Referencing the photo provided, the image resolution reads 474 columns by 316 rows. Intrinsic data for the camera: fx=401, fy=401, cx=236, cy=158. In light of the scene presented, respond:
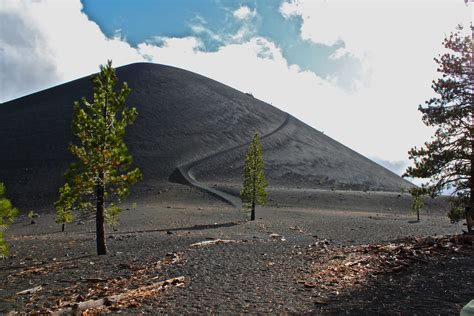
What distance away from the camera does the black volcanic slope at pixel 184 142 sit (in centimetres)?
9406

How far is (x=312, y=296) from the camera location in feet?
34.5

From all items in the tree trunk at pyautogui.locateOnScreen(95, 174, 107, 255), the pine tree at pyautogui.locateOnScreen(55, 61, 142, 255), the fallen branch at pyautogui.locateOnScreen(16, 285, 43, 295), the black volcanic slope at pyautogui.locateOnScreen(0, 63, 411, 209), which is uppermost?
the black volcanic slope at pyautogui.locateOnScreen(0, 63, 411, 209)

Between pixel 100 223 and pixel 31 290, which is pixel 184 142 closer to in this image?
pixel 100 223

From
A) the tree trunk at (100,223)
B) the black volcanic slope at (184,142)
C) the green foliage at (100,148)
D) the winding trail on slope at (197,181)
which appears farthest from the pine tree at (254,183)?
the black volcanic slope at (184,142)

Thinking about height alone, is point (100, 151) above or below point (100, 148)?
below

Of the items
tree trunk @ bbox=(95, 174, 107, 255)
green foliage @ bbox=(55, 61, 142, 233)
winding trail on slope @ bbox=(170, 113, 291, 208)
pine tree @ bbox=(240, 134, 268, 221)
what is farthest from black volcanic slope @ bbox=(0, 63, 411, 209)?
green foliage @ bbox=(55, 61, 142, 233)

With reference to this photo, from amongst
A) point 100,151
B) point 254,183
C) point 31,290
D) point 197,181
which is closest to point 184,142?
point 197,181

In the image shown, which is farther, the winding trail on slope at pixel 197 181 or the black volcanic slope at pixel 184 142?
the black volcanic slope at pixel 184 142

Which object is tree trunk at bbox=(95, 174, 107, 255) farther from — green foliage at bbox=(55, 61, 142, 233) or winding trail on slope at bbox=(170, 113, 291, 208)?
winding trail on slope at bbox=(170, 113, 291, 208)

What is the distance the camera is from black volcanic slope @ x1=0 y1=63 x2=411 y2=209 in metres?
94.1

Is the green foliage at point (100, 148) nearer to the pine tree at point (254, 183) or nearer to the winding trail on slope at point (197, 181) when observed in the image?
the pine tree at point (254, 183)

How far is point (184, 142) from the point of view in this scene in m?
114

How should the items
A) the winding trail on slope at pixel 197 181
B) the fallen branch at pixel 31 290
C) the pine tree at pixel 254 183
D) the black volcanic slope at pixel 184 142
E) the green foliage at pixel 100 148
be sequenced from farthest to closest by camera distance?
1. the black volcanic slope at pixel 184 142
2. the winding trail on slope at pixel 197 181
3. the pine tree at pixel 254 183
4. the green foliage at pixel 100 148
5. the fallen branch at pixel 31 290

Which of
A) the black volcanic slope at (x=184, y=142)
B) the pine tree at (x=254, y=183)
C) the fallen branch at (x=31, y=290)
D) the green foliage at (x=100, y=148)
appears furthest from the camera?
the black volcanic slope at (x=184, y=142)
